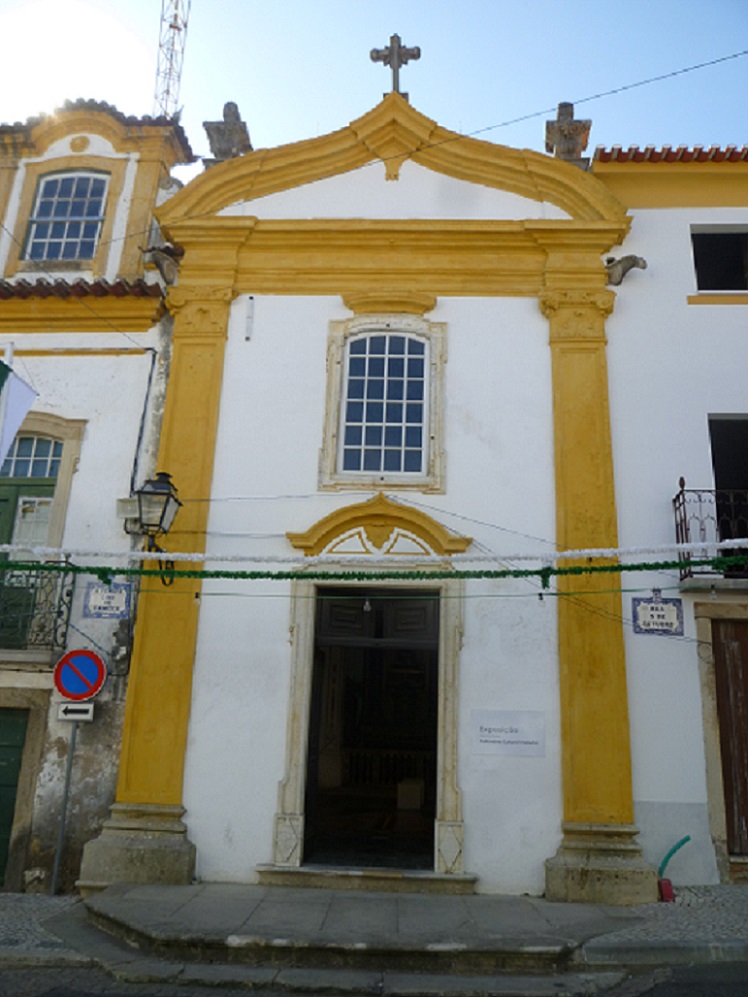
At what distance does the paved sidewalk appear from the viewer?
5457 millimetres

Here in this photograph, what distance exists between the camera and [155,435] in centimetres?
851

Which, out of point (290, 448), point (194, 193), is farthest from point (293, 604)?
point (194, 193)

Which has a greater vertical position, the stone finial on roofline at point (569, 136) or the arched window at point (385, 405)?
the stone finial on roofline at point (569, 136)

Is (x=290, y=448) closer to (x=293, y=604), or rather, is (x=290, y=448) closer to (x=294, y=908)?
(x=293, y=604)

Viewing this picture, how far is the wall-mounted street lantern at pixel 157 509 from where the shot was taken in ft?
23.9

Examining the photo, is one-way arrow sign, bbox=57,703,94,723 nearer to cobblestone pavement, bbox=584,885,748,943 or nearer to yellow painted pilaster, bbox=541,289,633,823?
yellow painted pilaster, bbox=541,289,633,823

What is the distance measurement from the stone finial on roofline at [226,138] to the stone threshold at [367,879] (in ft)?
24.6

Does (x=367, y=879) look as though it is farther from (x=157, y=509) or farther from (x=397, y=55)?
(x=397, y=55)

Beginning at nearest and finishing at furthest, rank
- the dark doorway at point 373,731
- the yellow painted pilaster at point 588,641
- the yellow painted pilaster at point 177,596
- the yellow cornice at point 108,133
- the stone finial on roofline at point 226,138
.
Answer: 1. the yellow painted pilaster at point 588,641
2. the yellow painted pilaster at point 177,596
3. the dark doorway at point 373,731
4. the stone finial on roofline at point 226,138
5. the yellow cornice at point 108,133

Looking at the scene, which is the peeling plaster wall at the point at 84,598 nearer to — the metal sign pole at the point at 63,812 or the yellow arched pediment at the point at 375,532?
the metal sign pole at the point at 63,812

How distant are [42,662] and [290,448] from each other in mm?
3099

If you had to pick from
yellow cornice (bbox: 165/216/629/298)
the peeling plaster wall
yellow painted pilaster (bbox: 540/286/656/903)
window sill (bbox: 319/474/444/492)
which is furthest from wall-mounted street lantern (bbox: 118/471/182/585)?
yellow painted pilaster (bbox: 540/286/656/903)

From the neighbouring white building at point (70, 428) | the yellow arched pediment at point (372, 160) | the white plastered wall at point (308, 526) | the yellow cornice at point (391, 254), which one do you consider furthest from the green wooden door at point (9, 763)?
the yellow arched pediment at point (372, 160)

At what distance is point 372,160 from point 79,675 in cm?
622
